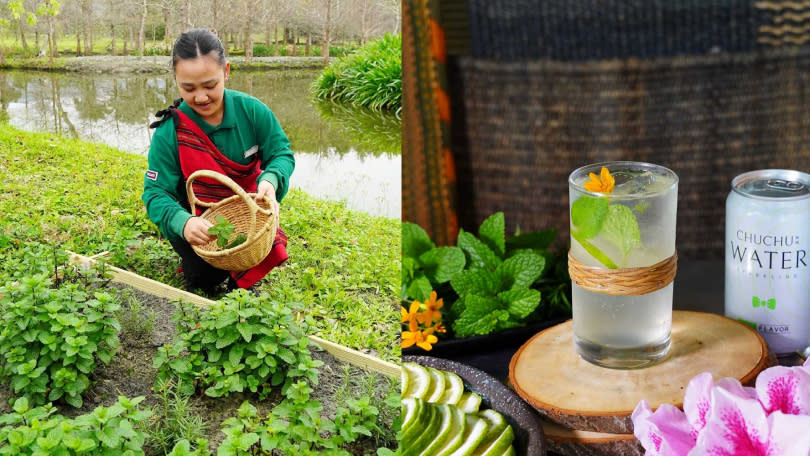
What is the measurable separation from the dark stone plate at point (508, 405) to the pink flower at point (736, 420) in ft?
0.38

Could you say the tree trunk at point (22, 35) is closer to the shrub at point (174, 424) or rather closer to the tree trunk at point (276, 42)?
the tree trunk at point (276, 42)

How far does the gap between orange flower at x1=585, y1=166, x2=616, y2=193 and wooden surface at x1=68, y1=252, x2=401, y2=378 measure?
61 centimetres

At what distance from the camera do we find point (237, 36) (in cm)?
132

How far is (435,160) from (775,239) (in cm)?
88

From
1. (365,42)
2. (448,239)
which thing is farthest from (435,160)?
(365,42)

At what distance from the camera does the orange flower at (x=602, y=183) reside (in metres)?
0.97

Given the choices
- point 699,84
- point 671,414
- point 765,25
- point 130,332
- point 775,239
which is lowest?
point 130,332

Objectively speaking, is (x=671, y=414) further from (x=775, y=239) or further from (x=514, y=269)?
(x=514, y=269)

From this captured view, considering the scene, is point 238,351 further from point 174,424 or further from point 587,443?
point 587,443

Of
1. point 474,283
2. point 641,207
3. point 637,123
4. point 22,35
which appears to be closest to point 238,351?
point 474,283

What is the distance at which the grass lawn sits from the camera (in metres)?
1.37

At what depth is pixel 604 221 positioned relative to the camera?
3.14 feet

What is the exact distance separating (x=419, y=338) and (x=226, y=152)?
1.47 feet

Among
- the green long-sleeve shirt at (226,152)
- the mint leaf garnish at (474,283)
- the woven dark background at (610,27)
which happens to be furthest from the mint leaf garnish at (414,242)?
the woven dark background at (610,27)
